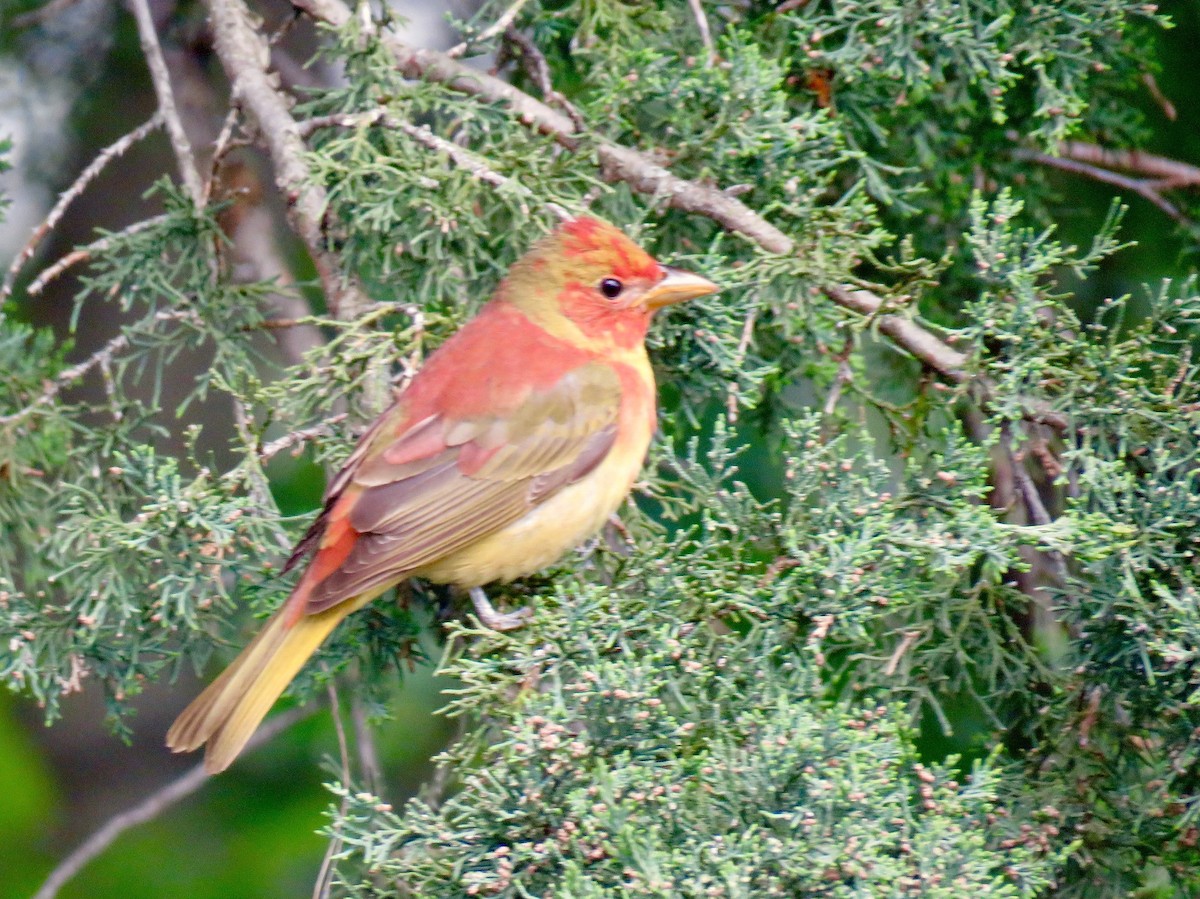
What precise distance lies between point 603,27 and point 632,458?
50.6 inches

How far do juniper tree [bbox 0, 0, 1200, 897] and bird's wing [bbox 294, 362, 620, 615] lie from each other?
16 cm

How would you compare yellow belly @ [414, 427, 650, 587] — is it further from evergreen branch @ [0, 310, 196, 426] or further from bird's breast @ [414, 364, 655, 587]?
evergreen branch @ [0, 310, 196, 426]

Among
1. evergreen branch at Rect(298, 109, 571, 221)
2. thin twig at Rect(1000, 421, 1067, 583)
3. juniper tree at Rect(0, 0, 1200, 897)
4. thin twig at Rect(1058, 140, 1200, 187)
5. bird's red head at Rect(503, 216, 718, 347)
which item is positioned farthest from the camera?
thin twig at Rect(1058, 140, 1200, 187)

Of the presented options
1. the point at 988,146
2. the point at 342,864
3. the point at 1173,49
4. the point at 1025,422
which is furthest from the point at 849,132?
the point at 342,864

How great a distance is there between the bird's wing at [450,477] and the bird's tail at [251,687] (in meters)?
0.09

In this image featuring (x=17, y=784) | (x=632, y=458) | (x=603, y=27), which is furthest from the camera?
(x=17, y=784)

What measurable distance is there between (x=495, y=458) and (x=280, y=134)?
42.8 inches

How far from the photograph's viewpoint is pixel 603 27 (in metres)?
4.23

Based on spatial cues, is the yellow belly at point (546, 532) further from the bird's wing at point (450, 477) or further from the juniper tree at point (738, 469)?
the juniper tree at point (738, 469)

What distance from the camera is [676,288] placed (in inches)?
154

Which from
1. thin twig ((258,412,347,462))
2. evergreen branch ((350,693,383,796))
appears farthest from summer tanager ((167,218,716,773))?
evergreen branch ((350,693,383,796))

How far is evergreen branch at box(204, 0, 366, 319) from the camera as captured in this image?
3975mm

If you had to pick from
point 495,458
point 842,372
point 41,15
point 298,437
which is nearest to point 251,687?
point 298,437

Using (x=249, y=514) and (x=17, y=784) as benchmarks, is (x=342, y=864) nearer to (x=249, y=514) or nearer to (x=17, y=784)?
(x=249, y=514)
